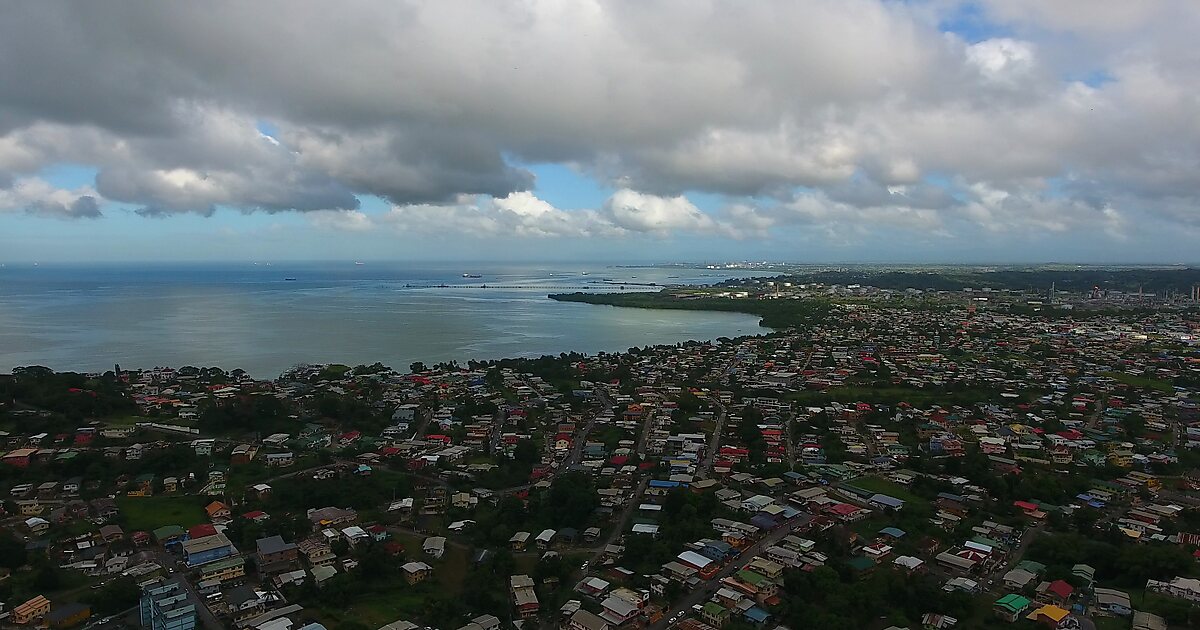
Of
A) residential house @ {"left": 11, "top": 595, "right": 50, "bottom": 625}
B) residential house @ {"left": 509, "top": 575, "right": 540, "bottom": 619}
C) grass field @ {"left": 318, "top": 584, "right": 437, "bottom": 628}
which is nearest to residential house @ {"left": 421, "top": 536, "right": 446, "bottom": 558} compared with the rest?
grass field @ {"left": 318, "top": 584, "right": 437, "bottom": 628}

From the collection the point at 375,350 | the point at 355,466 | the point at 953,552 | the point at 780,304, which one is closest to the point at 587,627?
the point at 953,552

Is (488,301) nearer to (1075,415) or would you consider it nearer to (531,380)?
(531,380)

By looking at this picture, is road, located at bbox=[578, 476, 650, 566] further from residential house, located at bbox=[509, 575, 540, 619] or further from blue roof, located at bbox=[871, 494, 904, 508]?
blue roof, located at bbox=[871, 494, 904, 508]

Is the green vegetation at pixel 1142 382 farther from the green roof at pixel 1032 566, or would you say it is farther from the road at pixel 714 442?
the green roof at pixel 1032 566

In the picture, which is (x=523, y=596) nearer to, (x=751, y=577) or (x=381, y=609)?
(x=381, y=609)

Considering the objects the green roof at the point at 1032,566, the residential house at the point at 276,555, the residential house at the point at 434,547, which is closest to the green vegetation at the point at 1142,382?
the green roof at the point at 1032,566
